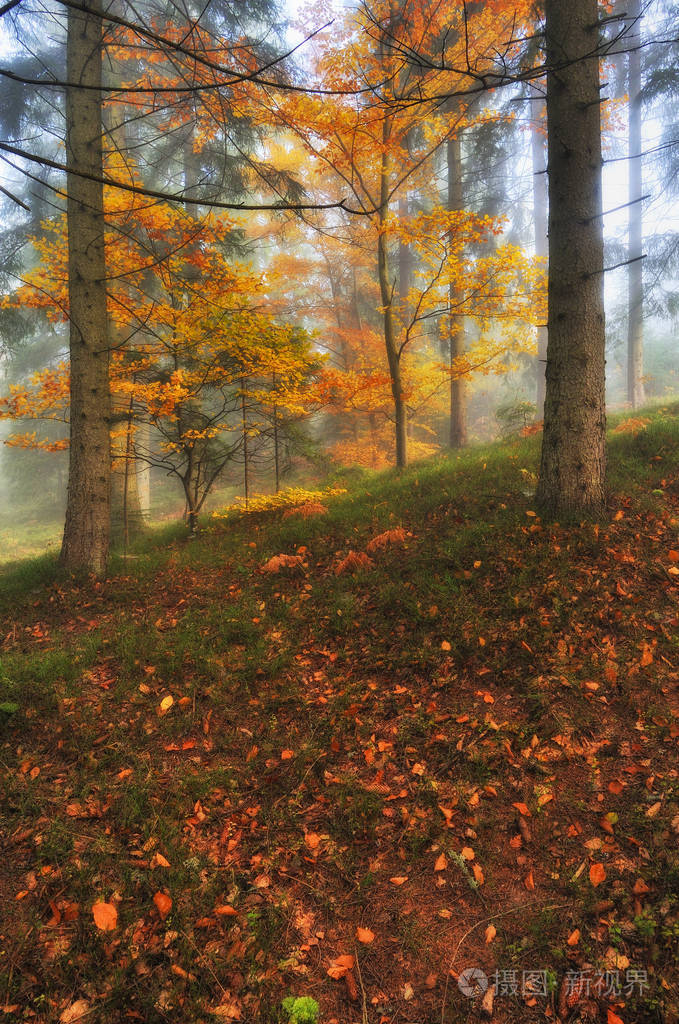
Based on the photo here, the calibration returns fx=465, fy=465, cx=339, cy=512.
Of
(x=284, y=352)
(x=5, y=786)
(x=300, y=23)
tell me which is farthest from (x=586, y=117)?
(x=300, y=23)

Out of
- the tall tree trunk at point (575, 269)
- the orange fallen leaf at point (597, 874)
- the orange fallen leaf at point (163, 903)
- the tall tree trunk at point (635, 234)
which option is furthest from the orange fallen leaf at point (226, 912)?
the tall tree trunk at point (635, 234)

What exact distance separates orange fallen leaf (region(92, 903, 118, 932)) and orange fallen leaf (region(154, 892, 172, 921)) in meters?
0.20

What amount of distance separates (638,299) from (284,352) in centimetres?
1214

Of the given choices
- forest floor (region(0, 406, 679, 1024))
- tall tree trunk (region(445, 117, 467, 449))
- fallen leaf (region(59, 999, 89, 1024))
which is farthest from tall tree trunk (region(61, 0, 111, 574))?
tall tree trunk (region(445, 117, 467, 449))

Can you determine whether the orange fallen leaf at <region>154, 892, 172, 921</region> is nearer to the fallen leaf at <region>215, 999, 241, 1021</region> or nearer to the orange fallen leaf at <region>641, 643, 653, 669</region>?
the fallen leaf at <region>215, 999, 241, 1021</region>

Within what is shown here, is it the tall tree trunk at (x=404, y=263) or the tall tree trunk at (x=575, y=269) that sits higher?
the tall tree trunk at (x=404, y=263)

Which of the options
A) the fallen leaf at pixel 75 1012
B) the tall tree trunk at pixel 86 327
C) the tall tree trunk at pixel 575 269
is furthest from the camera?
the tall tree trunk at pixel 86 327

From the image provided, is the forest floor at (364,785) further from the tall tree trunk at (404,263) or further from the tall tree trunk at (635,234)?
the tall tree trunk at (404,263)

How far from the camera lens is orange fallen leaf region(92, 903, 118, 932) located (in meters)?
2.36

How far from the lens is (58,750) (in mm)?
3549

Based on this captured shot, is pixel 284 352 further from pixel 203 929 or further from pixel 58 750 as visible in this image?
pixel 203 929

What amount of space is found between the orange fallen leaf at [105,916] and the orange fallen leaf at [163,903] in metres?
Answer: 0.20

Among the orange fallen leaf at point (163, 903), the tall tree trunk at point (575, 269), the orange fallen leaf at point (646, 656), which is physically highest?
the tall tree trunk at point (575, 269)

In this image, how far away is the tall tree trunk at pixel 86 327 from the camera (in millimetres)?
6387
